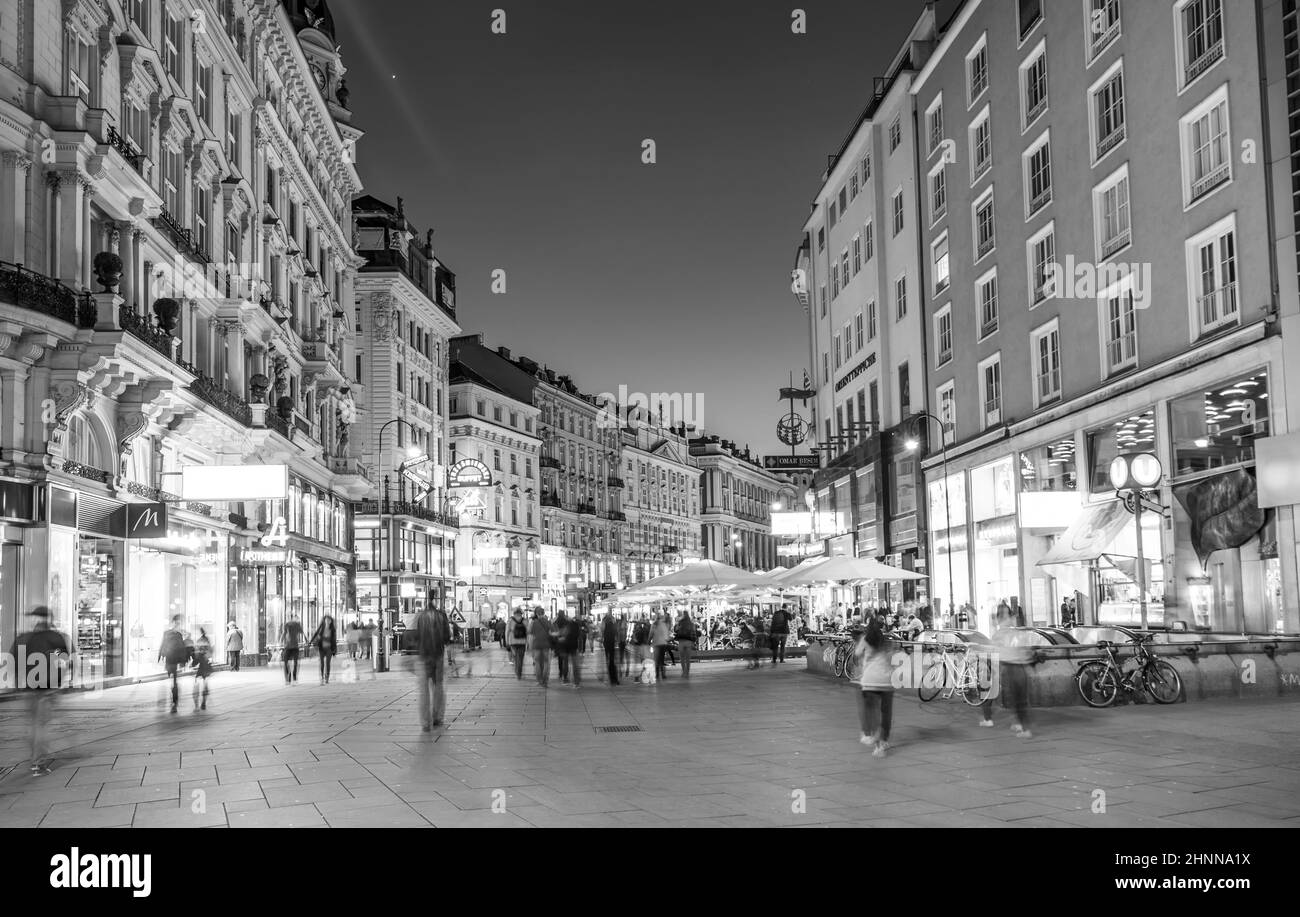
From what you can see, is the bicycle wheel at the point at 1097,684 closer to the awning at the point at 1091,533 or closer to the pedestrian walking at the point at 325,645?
the awning at the point at 1091,533

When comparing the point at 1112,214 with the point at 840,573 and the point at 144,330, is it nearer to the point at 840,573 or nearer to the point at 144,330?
the point at 840,573

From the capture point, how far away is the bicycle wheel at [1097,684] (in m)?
19.1

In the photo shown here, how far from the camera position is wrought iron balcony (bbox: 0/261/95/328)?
77.8 feet

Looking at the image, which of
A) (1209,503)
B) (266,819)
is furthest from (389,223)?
(266,819)

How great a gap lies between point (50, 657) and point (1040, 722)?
1301cm

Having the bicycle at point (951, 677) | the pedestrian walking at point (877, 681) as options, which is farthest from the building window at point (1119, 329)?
the pedestrian walking at point (877, 681)

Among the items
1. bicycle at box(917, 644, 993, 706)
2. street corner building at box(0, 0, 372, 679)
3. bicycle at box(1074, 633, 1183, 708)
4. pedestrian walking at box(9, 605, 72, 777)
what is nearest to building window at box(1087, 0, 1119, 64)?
bicycle at box(917, 644, 993, 706)

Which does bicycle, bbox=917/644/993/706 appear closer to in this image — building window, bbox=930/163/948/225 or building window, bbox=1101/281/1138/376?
building window, bbox=1101/281/1138/376

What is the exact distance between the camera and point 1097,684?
19.1 m

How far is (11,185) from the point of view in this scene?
24531mm

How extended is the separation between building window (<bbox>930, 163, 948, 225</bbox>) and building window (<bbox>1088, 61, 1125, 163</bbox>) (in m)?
12.4

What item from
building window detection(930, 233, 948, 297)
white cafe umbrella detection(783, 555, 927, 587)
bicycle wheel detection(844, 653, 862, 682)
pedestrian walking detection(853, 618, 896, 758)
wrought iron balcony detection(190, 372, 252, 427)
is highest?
building window detection(930, 233, 948, 297)
